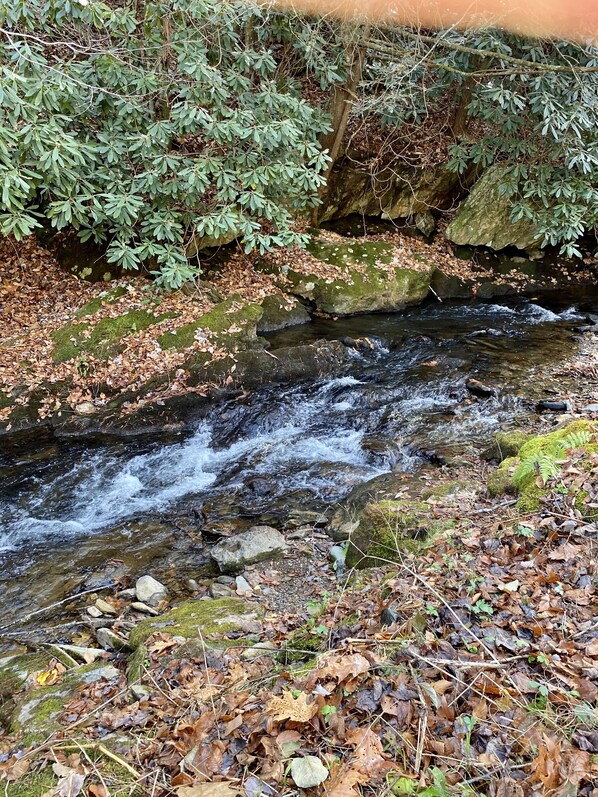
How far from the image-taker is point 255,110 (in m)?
9.30

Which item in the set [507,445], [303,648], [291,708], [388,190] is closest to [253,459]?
[507,445]

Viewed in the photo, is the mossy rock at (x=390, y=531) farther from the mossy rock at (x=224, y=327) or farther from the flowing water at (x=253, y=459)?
the mossy rock at (x=224, y=327)

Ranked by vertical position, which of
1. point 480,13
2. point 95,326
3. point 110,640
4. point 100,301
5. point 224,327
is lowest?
point 110,640

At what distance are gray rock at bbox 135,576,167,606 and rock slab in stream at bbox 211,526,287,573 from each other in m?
0.68

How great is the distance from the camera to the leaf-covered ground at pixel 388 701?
2174 millimetres

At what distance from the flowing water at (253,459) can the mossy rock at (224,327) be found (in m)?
0.88

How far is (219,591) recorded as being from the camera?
522cm

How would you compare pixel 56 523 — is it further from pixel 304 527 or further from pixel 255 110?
pixel 255 110

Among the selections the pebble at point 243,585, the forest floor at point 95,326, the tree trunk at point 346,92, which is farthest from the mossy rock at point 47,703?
the tree trunk at point 346,92

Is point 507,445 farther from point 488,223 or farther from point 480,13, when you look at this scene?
point 488,223

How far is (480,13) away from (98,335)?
10.9 metres

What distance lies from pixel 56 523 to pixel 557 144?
526 inches

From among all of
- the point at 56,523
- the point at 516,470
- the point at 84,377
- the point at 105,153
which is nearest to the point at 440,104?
the point at 105,153

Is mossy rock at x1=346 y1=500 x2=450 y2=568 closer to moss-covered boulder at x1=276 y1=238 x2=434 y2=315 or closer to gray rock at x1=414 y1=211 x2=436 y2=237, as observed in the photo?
moss-covered boulder at x1=276 y1=238 x2=434 y2=315
